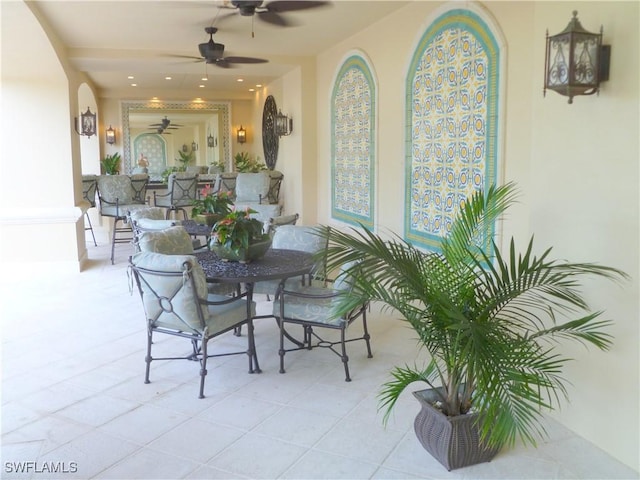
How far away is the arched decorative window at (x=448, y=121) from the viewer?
4062mm

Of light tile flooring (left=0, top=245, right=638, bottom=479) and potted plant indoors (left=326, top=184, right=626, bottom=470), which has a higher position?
potted plant indoors (left=326, top=184, right=626, bottom=470)

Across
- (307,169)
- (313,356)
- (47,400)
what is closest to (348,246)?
(313,356)

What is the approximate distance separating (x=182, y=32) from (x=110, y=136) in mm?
6400

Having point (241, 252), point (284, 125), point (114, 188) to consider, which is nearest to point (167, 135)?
point (284, 125)

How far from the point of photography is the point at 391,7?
17.4 ft

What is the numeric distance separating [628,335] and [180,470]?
2.12m

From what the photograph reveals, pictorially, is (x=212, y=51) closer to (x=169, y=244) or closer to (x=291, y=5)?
(x=291, y=5)

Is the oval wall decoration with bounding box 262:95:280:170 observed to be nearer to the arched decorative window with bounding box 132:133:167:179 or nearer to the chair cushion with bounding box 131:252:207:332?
the arched decorative window with bounding box 132:133:167:179

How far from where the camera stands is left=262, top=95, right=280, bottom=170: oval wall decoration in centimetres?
1009

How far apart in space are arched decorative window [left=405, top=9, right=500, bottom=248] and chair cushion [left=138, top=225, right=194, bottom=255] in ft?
6.74

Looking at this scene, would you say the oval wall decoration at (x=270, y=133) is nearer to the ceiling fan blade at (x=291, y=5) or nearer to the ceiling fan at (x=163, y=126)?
the ceiling fan at (x=163, y=126)

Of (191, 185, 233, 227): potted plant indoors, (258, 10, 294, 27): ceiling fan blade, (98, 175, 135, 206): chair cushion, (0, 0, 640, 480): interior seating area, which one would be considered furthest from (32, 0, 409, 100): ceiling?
(191, 185, 233, 227): potted plant indoors

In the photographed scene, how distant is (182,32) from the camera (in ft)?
20.4

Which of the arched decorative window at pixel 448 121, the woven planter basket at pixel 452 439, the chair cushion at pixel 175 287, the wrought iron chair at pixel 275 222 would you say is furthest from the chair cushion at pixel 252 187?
the woven planter basket at pixel 452 439
